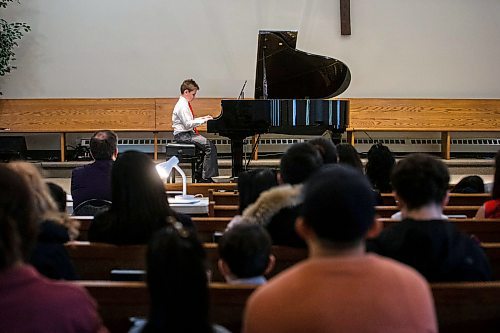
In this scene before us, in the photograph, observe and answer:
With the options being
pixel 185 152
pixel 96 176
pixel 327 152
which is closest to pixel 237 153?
pixel 185 152

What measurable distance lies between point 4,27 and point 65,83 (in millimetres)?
1135

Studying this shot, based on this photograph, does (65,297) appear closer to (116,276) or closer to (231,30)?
(116,276)

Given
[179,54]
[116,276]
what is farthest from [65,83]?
[116,276]

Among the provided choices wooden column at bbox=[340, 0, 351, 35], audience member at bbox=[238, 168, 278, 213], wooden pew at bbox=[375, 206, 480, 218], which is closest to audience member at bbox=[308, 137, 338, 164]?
audience member at bbox=[238, 168, 278, 213]

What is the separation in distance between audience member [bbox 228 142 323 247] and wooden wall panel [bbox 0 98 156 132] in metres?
6.45

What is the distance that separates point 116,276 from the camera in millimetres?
2186

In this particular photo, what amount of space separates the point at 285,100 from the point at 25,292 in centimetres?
510

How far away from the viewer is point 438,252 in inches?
77.0

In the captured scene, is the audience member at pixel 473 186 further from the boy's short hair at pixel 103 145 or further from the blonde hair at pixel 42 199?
the blonde hair at pixel 42 199

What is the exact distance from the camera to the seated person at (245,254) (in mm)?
1910

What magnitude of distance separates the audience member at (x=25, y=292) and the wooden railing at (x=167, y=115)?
7.33 m

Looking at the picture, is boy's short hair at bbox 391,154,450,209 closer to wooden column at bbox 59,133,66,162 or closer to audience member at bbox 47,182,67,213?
audience member at bbox 47,182,67,213

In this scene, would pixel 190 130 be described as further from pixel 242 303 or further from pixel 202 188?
pixel 242 303

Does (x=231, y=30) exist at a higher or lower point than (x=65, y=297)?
higher
